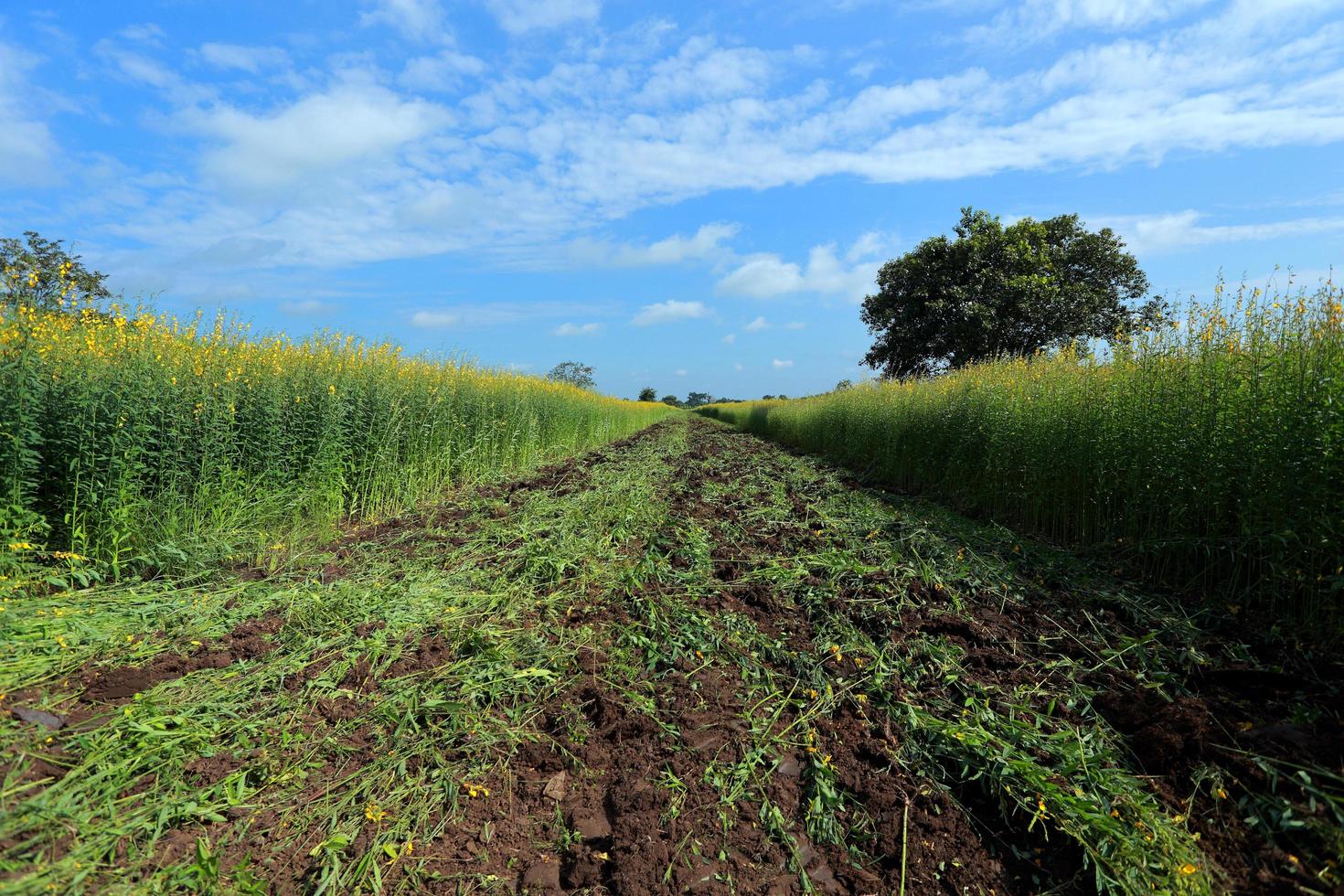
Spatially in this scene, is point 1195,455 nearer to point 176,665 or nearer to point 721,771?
point 721,771

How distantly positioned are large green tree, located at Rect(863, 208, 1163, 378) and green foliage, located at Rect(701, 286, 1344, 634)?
16.8 m

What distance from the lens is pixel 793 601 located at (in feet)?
14.5

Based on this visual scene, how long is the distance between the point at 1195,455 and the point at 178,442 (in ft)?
24.9

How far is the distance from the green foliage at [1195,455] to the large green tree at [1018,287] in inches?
660

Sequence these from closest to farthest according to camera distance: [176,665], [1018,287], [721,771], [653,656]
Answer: [721,771] < [176,665] < [653,656] < [1018,287]

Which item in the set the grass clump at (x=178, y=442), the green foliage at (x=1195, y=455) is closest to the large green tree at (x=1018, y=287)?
the green foliage at (x=1195, y=455)

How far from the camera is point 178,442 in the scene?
4.90m

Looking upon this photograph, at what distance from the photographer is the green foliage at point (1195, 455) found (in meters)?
3.71

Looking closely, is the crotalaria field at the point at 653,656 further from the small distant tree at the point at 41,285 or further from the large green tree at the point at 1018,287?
the large green tree at the point at 1018,287

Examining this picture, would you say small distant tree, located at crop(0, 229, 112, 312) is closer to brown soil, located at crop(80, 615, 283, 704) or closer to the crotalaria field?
the crotalaria field

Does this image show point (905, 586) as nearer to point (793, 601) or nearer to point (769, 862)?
point (793, 601)

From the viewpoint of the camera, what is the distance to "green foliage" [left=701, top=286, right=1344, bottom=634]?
3.71m

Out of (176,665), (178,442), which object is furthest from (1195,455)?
(178,442)

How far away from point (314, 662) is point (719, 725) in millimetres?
2093
